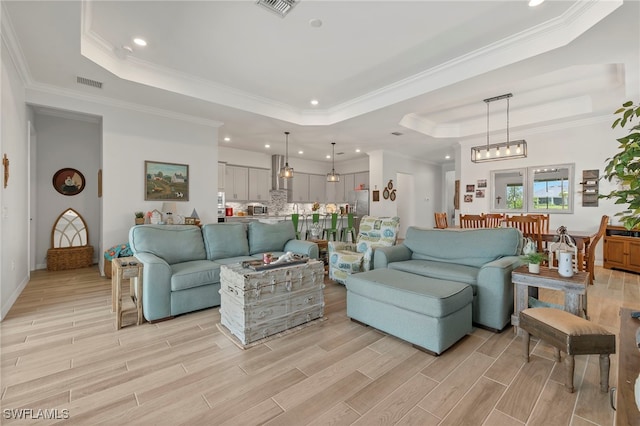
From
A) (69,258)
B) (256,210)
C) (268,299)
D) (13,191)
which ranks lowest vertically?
(69,258)

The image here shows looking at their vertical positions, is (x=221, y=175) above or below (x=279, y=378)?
above

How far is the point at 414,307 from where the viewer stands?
7.54 ft

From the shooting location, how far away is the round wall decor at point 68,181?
5285mm

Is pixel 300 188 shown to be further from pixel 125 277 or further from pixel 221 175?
pixel 125 277

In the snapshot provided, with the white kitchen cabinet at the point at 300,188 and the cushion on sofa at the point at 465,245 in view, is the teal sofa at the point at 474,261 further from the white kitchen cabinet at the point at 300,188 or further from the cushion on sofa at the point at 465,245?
the white kitchen cabinet at the point at 300,188

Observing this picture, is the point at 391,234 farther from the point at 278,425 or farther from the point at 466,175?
the point at 466,175

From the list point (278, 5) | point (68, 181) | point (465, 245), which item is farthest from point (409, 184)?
point (68, 181)

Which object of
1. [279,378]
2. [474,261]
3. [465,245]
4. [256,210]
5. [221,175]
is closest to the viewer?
[279,378]

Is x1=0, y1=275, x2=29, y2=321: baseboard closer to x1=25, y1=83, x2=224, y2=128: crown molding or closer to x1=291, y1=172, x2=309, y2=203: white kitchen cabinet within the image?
x1=25, y1=83, x2=224, y2=128: crown molding

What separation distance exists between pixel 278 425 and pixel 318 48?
3697 mm

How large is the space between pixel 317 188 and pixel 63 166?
671 centimetres

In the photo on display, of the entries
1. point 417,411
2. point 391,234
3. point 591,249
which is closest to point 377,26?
point 391,234

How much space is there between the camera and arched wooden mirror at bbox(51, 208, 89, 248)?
525 cm

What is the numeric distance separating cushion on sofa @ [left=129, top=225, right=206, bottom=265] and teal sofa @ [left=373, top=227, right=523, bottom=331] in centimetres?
226
